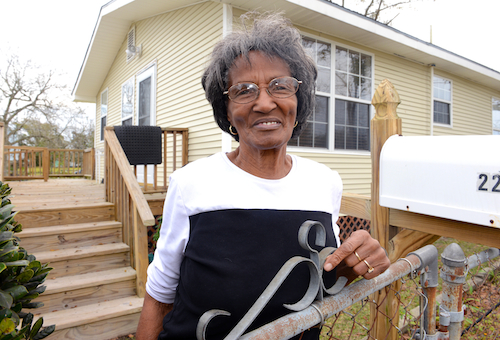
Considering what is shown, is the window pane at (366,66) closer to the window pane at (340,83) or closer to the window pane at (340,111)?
the window pane at (340,83)

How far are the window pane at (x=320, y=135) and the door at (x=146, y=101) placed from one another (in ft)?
12.0

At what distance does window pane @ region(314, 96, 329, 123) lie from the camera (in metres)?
6.00

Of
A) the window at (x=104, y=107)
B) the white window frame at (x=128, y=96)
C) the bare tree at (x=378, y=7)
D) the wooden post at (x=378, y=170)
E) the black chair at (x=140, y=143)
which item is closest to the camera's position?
the wooden post at (x=378, y=170)

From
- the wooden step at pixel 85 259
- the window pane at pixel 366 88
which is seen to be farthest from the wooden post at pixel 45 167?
the window pane at pixel 366 88

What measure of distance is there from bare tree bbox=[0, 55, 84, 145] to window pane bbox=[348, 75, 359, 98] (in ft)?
75.3

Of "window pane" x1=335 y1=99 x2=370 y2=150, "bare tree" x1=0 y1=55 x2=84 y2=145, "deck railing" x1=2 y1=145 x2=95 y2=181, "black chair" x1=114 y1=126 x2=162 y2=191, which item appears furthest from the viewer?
"bare tree" x1=0 y1=55 x2=84 y2=145

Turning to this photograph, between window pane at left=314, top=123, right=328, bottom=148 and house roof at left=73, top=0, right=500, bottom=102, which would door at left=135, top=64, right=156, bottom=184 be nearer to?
house roof at left=73, top=0, right=500, bottom=102

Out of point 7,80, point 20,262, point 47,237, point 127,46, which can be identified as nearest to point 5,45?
point 7,80

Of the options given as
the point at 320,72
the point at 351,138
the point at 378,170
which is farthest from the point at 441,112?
the point at 378,170

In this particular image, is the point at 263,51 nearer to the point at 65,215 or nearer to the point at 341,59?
the point at 65,215

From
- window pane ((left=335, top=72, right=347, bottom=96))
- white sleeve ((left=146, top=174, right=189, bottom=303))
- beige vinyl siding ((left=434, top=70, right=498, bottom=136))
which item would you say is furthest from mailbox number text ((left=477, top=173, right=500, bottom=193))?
beige vinyl siding ((left=434, top=70, right=498, bottom=136))

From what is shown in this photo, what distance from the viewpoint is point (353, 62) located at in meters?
6.49

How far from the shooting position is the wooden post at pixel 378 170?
1.63 metres

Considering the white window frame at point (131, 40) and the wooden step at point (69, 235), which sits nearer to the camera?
the wooden step at point (69, 235)
